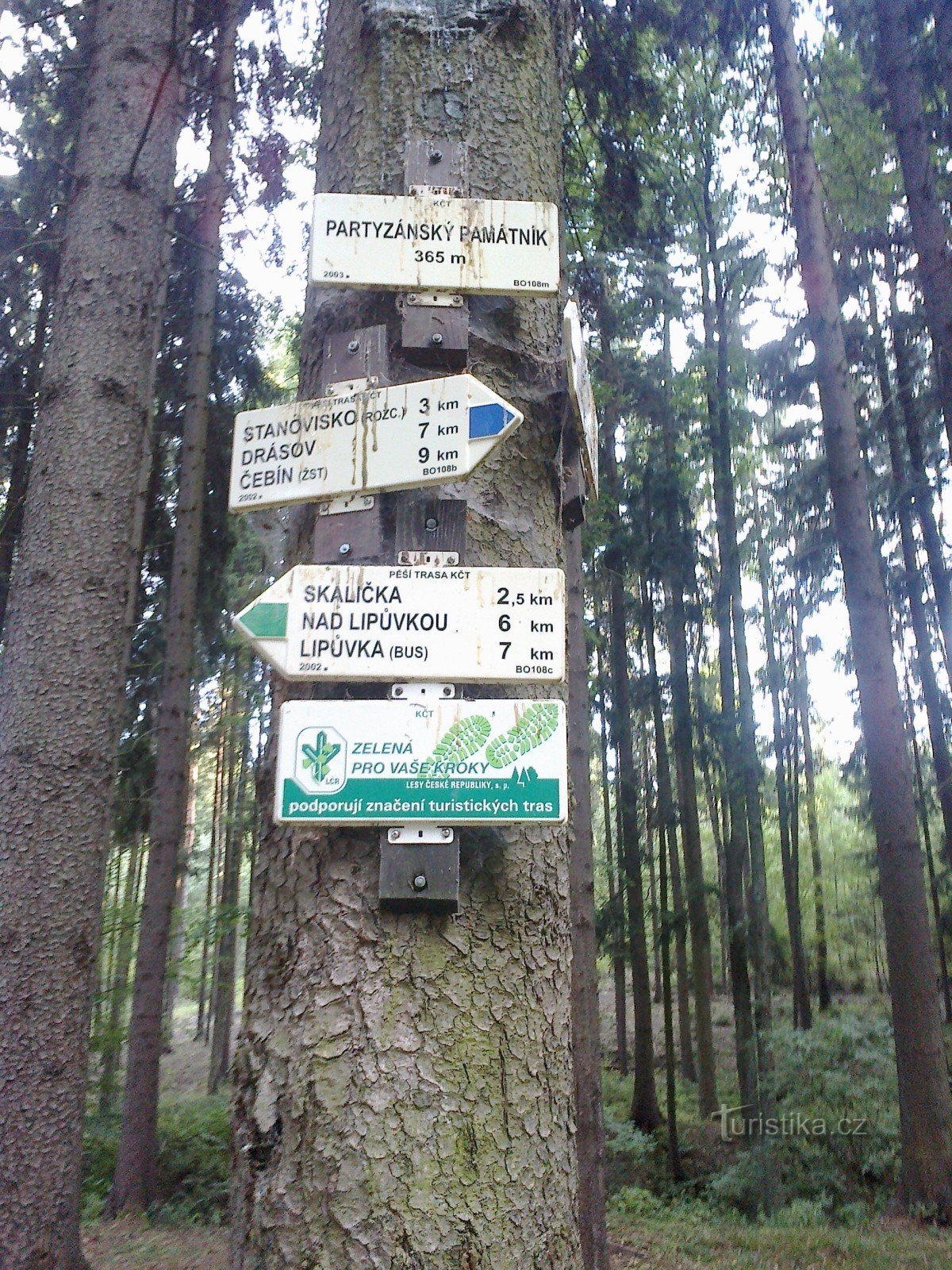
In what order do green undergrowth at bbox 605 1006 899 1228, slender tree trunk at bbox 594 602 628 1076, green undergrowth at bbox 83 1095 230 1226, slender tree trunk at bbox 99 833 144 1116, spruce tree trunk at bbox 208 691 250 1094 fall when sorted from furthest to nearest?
spruce tree trunk at bbox 208 691 250 1094, slender tree trunk at bbox 594 602 628 1076, green undergrowth at bbox 605 1006 899 1228, slender tree trunk at bbox 99 833 144 1116, green undergrowth at bbox 83 1095 230 1226

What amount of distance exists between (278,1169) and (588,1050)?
6.36 m

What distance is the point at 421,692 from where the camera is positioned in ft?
5.39

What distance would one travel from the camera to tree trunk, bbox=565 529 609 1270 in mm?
6664

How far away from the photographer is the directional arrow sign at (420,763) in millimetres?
1567

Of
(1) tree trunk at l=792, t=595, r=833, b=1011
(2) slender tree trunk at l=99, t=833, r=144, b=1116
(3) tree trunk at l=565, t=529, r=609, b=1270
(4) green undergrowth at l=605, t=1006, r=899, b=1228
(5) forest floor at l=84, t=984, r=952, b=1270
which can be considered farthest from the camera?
(1) tree trunk at l=792, t=595, r=833, b=1011

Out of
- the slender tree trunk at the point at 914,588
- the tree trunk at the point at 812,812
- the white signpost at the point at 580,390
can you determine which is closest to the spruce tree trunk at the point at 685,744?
the slender tree trunk at the point at 914,588

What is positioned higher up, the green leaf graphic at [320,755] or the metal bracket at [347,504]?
the metal bracket at [347,504]

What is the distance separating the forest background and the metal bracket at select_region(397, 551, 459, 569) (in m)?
4.33

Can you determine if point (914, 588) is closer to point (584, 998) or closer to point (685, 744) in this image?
point (685, 744)

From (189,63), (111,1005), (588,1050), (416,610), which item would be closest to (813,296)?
(189,63)

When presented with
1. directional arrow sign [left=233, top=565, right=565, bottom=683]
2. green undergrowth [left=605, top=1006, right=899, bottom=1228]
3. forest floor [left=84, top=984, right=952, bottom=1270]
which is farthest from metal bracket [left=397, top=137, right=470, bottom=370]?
green undergrowth [left=605, top=1006, right=899, bottom=1228]

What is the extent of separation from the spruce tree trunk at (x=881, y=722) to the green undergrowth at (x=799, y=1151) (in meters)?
2.64

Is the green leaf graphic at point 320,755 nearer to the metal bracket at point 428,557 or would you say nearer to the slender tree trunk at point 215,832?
the metal bracket at point 428,557

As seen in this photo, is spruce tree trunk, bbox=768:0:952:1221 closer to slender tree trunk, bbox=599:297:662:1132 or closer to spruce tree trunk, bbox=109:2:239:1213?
slender tree trunk, bbox=599:297:662:1132
